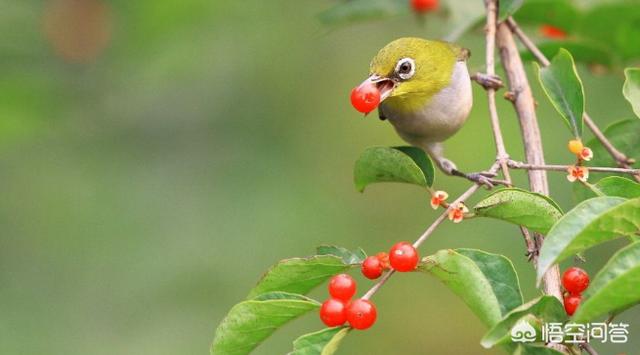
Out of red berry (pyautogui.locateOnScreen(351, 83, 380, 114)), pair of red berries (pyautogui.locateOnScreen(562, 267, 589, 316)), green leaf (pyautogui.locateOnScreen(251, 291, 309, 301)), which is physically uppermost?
red berry (pyautogui.locateOnScreen(351, 83, 380, 114))

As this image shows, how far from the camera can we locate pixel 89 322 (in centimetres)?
679

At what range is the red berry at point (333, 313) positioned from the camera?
100 inches

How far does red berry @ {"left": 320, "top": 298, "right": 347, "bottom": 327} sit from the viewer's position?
2.54 m

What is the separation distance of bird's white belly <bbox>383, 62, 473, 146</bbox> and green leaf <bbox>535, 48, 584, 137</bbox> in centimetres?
94

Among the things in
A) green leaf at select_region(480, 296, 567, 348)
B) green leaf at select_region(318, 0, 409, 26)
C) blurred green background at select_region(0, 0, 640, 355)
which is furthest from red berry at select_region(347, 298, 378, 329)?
blurred green background at select_region(0, 0, 640, 355)

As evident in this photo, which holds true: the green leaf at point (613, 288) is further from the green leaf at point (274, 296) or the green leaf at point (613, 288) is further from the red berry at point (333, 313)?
the green leaf at point (274, 296)

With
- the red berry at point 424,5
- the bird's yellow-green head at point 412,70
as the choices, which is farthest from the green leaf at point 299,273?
the red berry at point 424,5

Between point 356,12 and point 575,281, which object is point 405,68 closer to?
point 356,12

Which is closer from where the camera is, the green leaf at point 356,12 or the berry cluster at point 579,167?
the berry cluster at point 579,167

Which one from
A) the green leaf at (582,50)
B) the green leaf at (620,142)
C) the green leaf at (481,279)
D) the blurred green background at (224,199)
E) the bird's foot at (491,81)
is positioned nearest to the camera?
the green leaf at (481,279)

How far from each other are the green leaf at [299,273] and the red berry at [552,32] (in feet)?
7.81

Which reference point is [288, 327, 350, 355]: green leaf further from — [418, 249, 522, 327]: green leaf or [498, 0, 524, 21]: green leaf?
[498, 0, 524, 21]: green leaf

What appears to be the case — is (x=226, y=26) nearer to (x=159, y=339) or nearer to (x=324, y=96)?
(x=324, y=96)

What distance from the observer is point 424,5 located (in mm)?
4520
